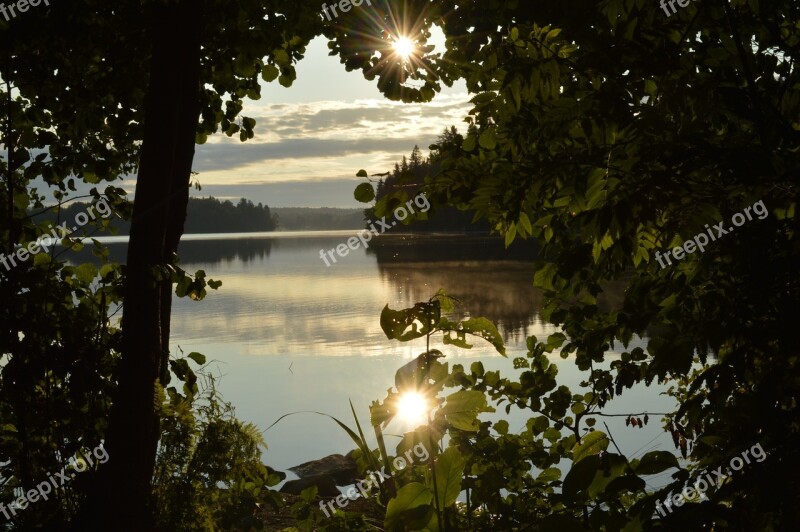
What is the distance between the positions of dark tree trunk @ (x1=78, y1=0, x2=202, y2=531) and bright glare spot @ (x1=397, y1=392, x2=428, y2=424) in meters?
2.30

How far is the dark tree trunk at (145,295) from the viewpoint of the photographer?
3.82 meters

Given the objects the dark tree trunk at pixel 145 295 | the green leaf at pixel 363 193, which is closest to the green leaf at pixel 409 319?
the green leaf at pixel 363 193

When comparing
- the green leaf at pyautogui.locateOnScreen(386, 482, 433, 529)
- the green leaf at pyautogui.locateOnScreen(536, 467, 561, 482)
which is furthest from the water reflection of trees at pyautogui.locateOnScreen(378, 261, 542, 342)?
the green leaf at pyautogui.locateOnScreen(386, 482, 433, 529)

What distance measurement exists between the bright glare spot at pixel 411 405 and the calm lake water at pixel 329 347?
4122mm

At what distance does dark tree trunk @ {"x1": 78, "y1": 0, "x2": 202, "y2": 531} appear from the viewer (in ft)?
12.5

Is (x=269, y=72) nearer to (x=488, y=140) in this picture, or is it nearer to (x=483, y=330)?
(x=488, y=140)

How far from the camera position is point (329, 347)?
53.1 feet

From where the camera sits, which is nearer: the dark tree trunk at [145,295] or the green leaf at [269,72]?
the dark tree trunk at [145,295]

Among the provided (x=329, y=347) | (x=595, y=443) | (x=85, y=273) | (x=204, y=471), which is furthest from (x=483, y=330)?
(x=329, y=347)

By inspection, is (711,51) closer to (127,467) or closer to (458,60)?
(458,60)

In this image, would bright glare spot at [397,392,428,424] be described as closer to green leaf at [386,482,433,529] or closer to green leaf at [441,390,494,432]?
green leaf at [441,390,494,432]

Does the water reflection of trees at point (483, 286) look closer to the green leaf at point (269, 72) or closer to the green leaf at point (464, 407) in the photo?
the green leaf at point (269, 72)

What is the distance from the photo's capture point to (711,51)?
1.97 m

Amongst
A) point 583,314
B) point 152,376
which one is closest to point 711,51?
point 583,314
